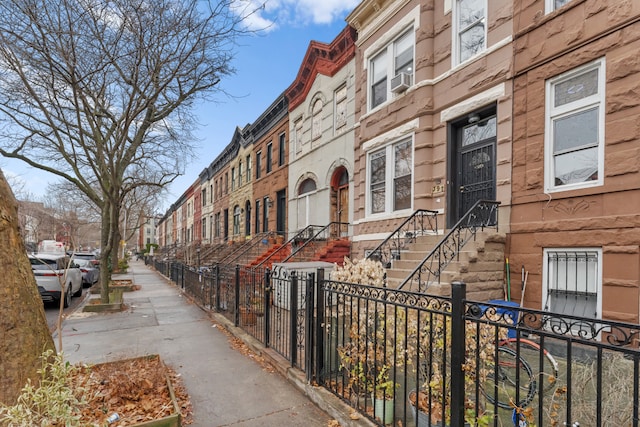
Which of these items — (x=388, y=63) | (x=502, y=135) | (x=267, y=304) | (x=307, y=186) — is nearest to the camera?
(x=267, y=304)

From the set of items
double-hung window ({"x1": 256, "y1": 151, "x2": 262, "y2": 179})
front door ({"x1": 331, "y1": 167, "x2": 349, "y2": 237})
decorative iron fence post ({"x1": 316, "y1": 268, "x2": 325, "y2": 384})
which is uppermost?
double-hung window ({"x1": 256, "y1": 151, "x2": 262, "y2": 179})

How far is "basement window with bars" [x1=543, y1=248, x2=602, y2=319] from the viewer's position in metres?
5.87

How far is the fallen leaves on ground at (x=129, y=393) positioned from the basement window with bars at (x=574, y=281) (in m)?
6.08

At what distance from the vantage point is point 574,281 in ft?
20.2

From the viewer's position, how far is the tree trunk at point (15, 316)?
2859mm

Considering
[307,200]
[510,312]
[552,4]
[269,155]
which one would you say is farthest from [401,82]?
[269,155]

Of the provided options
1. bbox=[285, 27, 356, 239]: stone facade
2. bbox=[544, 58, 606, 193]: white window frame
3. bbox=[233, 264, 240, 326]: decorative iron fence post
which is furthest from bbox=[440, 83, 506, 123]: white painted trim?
bbox=[233, 264, 240, 326]: decorative iron fence post

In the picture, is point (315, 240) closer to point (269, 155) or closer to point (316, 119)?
point (316, 119)

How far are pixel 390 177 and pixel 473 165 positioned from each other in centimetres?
253

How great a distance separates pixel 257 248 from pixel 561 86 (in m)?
13.1

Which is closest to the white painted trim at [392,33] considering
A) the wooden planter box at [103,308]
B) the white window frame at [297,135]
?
the white window frame at [297,135]

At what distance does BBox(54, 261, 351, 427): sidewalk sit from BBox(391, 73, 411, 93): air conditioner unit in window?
24.5 feet

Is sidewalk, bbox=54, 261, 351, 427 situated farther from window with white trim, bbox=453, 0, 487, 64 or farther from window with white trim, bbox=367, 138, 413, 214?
window with white trim, bbox=453, 0, 487, 64

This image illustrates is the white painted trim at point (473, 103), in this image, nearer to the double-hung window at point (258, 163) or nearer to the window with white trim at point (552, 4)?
the window with white trim at point (552, 4)
